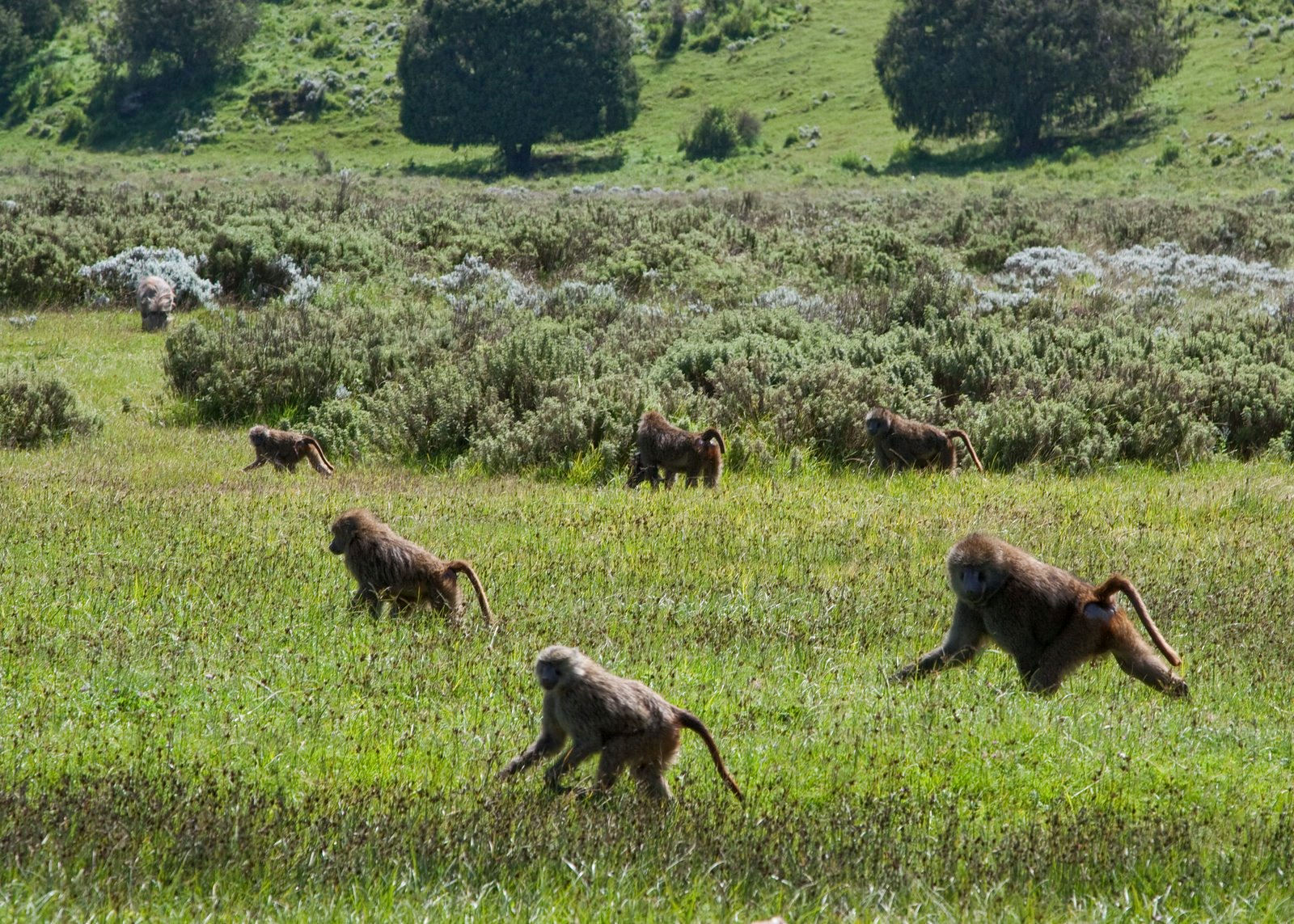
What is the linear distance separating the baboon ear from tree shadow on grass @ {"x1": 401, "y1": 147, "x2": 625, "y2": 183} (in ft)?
197

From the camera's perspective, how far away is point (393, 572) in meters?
7.57

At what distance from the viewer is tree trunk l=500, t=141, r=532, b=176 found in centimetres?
6981

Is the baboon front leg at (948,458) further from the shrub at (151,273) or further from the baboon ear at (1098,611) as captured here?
the shrub at (151,273)

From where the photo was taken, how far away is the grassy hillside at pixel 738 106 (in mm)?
58375

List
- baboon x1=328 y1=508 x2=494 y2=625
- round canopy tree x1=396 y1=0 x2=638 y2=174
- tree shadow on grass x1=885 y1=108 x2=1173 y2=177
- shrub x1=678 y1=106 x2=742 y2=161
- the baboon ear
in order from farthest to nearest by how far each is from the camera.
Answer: round canopy tree x1=396 y1=0 x2=638 y2=174
shrub x1=678 y1=106 x2=742 y2=161
tree shadow on grass x1=885 y1=108 x2=1173 y2=177
baboon x1=328 y1=508 x2=494 y2=625
the baboon ear

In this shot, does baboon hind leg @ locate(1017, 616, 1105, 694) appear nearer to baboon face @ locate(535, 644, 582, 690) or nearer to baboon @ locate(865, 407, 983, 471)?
baboon face @ locate(535, 644, 582, 690)

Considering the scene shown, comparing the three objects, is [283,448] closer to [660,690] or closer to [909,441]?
[909,441]

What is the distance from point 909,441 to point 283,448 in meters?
6.06

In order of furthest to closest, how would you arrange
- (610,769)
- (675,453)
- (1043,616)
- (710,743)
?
(675,453) < (1043,616) < (610,769) < (710,743)

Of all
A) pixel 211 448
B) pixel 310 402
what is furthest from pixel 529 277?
pixel 211 448

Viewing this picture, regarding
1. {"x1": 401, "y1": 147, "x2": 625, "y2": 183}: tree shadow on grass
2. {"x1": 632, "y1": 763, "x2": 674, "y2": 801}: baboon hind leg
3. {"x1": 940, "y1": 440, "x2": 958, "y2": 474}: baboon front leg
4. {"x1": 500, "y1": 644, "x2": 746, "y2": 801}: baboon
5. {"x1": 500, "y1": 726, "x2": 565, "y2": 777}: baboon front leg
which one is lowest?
{"x1": 401, "y1": 147, "x2": 625, "y2": 183}: tree shadow on grass

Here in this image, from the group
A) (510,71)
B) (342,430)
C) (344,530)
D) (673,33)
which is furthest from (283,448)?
(673,33)

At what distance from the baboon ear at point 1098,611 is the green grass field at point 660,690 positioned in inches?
16.9

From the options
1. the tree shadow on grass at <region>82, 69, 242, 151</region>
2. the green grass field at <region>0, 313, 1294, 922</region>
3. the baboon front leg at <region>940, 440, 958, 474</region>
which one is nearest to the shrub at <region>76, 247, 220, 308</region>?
the green grass field at <region>0, 313, 1294, 922</region>
